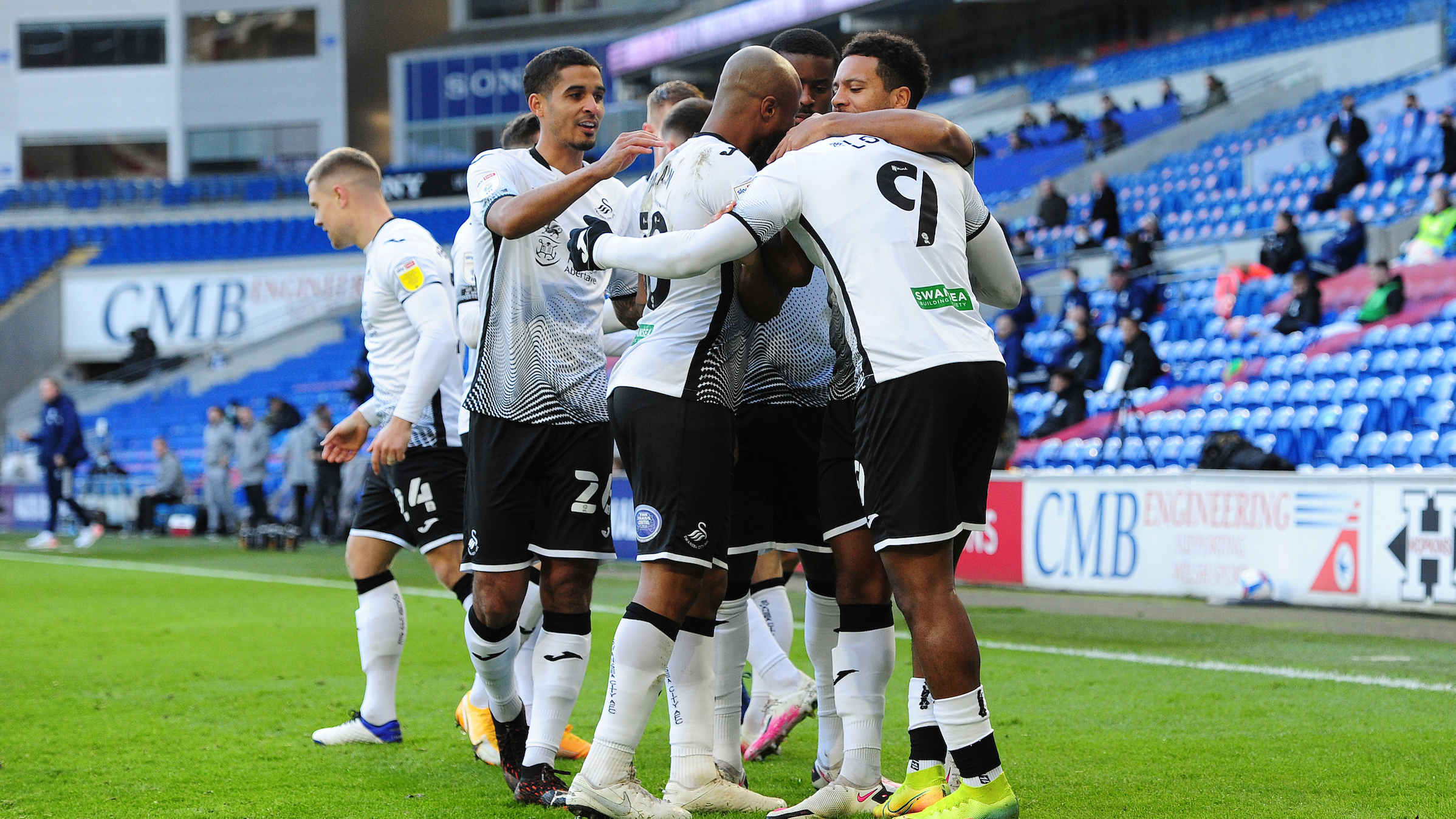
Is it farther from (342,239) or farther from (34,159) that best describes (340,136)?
(342,239)

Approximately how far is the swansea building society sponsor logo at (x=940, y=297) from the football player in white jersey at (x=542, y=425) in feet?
3.50

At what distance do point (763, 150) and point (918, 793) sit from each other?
1.87 m

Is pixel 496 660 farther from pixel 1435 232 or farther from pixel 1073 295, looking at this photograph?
pixel 1435 232

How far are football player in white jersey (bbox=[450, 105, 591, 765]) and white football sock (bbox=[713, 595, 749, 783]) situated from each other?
1.73 ft

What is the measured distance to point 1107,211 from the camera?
20500 millimetres

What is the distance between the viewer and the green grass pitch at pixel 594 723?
423cm

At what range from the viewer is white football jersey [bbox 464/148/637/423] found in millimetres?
4383

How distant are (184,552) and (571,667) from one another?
14.9 m

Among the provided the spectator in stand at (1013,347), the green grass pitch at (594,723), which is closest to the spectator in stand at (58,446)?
the green grass pitch at (594,723)

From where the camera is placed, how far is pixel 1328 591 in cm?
1038

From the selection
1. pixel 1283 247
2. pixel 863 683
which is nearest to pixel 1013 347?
pixel 1283 247

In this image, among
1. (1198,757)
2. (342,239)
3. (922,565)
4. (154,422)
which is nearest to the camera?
(922,565)

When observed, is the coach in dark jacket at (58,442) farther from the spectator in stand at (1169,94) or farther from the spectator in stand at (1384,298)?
the spectator in stand at (1169,94)

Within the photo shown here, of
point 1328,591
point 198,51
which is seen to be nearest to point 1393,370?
point 1328,591
